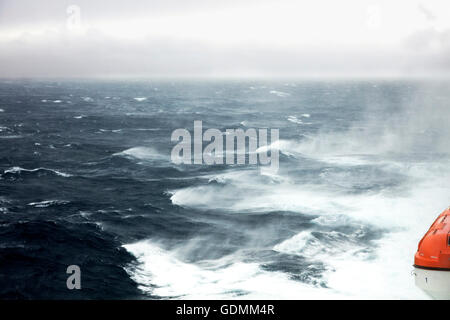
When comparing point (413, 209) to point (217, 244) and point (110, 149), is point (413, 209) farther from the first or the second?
point (110, 149)

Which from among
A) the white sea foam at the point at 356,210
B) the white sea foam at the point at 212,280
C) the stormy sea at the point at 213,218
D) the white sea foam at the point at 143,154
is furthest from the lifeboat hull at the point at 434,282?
the white sea foam at the point at 143,154

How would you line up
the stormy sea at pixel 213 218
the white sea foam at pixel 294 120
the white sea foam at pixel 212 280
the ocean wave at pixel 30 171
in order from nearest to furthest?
1. the white sea foam at pixel 212 280
2. the stormy sea at pixel 213 218
3. the ocean wave at pixel 30 171
4. the white sea foam at pixel 294 120

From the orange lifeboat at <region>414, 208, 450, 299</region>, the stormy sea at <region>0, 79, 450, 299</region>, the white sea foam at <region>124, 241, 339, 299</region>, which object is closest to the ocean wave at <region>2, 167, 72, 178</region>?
the stormy sea at <region>0, 79, 450, 299</region>

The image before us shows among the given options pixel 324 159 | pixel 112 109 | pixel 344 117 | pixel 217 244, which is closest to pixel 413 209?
pixel 217 244

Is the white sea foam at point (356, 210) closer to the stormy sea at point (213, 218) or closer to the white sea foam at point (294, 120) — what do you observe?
the stormy sea at point (213, 218)

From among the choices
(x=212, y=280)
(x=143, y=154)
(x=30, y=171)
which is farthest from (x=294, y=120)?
(x=212, y=280)

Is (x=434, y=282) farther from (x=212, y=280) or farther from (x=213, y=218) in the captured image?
(x=213, y=218)

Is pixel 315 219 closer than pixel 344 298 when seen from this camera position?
No
